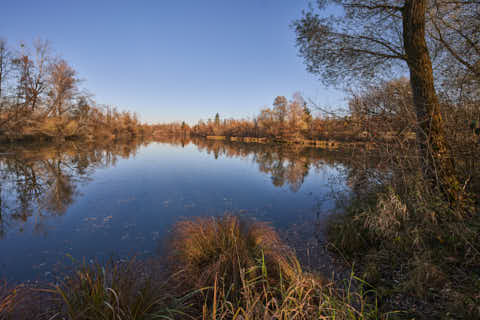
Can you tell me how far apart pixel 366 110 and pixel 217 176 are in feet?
28.3

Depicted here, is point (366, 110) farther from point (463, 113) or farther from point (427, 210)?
point (427, 210)

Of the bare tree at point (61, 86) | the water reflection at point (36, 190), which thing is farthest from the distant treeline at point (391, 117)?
the bare tree at point (61, 86)

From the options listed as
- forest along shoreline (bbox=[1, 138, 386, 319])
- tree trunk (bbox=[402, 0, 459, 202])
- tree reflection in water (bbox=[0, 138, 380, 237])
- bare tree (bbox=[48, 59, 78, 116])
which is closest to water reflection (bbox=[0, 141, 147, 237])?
tree reflection in water (bbox=[0, 138, 380, 237])

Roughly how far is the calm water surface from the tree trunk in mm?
1844

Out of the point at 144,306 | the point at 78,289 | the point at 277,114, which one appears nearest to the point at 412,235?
the point at 144,306

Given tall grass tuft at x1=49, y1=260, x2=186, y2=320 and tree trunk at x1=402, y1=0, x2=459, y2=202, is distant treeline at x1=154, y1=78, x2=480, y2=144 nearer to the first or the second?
tree trunk at x1=402, y1=0, x2=459, y2=202

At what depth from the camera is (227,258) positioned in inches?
105

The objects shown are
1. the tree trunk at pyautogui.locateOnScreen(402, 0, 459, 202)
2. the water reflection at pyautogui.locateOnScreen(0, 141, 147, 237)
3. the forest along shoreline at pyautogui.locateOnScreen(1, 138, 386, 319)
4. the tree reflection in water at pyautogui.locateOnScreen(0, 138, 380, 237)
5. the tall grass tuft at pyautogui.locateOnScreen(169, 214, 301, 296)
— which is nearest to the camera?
the forest along shoreline at pyautogui.locateOnScreen(1, 138, 386, 319)

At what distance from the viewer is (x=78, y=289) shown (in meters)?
1.93

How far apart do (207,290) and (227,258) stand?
21.5 inches

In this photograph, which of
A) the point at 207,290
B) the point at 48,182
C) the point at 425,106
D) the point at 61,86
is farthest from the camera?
the point at 61,86

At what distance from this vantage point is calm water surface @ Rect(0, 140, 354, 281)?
148 inches

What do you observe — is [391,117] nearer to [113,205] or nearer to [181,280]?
[181,280]

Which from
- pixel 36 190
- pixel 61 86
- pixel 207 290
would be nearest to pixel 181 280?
pixel 207 290
